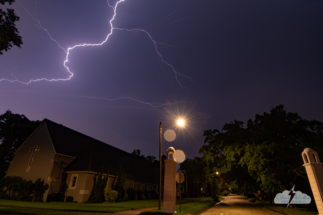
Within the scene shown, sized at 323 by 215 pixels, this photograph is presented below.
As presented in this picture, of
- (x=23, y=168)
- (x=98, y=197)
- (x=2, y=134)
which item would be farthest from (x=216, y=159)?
(x=2, y=134)

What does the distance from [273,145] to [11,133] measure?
4852 cm

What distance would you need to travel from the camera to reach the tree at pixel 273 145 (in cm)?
2105

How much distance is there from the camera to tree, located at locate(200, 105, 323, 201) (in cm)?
2105

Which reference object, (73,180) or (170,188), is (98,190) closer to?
(73,180)

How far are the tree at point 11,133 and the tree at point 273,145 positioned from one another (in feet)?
123

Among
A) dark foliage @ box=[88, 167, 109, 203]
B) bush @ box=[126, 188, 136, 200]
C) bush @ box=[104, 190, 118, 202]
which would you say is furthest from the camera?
bush @ box=[126, 188, 136, 200]

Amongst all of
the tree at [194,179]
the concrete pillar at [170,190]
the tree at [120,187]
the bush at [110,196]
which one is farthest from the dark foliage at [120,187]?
the tree at [194,179]

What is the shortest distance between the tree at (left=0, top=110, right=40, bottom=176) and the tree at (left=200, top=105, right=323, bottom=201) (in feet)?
123

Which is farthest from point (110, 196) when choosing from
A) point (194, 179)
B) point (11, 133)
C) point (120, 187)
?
point (194, 179)

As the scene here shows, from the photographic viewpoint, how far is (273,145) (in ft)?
69.2

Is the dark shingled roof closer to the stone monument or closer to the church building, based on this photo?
the church building

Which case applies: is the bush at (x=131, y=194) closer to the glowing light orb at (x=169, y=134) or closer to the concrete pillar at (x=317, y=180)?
the glowing light orb at (x=169, y=134)

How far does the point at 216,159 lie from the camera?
29.9 meters

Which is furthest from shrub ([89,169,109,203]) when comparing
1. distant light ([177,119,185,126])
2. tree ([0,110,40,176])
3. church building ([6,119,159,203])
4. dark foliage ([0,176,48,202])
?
tree ([0,110,40,176])
